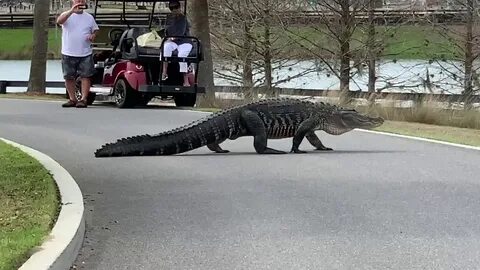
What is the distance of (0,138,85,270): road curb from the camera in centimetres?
536

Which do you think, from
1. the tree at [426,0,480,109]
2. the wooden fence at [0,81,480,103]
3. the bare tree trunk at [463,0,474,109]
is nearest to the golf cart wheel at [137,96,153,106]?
the wooden fence at [0,81,480,103]

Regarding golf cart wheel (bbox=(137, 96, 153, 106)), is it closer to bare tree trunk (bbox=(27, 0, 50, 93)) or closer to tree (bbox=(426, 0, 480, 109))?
bare tree trunk (bbox=(27, 0, 50, 93))

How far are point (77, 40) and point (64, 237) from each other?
1215 cm

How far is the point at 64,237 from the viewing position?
6.00m

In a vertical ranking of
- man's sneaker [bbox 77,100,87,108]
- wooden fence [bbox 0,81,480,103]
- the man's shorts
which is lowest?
man's sneaker [bbox 77,100,87,108]

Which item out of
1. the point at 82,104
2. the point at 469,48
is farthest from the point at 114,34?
the point at 469,48

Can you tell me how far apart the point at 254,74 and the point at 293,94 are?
5.46 m

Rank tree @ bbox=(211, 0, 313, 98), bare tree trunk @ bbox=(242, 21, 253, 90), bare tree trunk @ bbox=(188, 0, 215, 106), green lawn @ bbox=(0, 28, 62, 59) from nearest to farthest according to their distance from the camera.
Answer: bare tree trunk @ bbox=(188, 0, 215, 106)
tree @ bbox=(211, 0, 313, 98)
bare tree trunk @ bbox=(242, 21, 253, 90)
green lawn @ bbox=(0, 28, 62, 59)

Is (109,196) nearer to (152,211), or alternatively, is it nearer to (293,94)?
(152,211)

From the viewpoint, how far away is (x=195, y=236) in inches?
264

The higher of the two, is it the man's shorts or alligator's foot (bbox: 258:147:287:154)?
the man's shorts

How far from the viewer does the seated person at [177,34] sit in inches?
705

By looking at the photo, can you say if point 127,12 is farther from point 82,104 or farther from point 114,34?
point 82,104

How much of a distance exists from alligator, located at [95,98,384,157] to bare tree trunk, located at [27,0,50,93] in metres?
15.5
